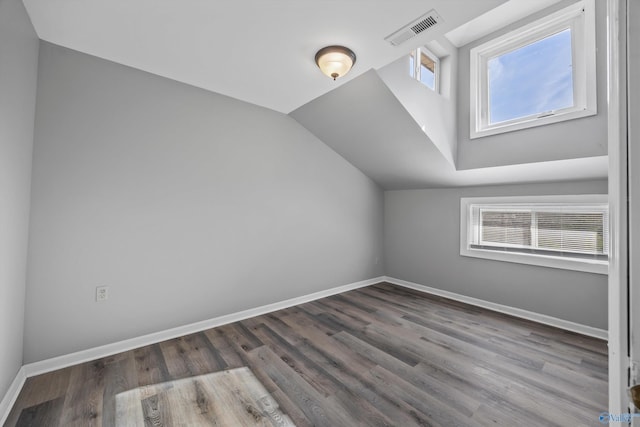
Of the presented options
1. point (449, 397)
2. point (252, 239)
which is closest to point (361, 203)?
point (252, 239)

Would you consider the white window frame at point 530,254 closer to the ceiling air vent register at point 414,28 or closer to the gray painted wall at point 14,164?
the ceiling air vent register at point 414,28

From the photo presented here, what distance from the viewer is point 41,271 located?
195 centimetres

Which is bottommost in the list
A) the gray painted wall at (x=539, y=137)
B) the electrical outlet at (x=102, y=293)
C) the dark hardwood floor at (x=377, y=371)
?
the dark hardwood floor at (x=377, y=371)

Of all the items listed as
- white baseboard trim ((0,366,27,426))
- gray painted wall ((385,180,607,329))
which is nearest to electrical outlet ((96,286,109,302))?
white baseboard trim ((0,366,27,426))

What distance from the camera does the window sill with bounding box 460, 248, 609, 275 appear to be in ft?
8.55

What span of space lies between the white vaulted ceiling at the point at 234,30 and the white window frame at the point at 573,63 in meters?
1.46

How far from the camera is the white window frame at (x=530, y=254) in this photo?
8.66ft

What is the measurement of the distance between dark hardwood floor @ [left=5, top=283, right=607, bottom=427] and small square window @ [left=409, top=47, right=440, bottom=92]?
8.65ft
